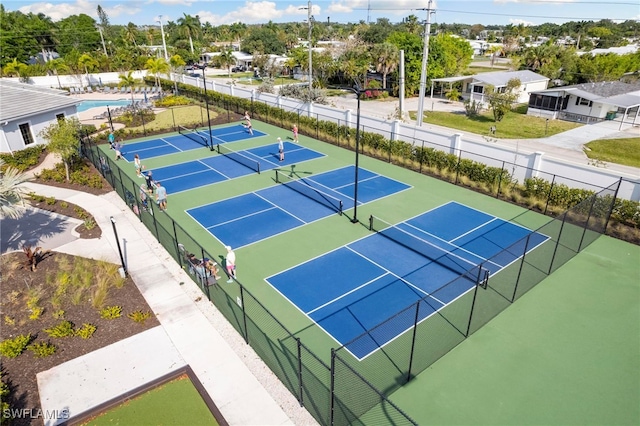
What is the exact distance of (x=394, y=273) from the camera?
1477cm

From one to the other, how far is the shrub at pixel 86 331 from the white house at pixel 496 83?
47.1 m

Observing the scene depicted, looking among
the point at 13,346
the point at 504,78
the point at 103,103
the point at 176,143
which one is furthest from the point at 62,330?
the point at 504,78

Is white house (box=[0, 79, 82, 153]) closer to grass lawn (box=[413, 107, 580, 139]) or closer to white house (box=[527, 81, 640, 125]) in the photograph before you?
grass lawn (box=[413, 107, 580, 139])

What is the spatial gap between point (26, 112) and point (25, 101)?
2.62 m

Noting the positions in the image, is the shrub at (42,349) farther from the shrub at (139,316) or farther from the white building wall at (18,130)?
the white building wall at (18,130)

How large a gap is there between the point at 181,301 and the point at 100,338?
2.60 metres

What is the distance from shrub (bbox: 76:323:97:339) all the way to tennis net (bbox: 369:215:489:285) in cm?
1124

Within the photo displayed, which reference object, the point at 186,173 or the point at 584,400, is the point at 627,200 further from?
the point at 186,173

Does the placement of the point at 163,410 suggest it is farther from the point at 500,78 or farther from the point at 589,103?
the point at 500,78

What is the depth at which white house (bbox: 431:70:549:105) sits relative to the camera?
1897 inches

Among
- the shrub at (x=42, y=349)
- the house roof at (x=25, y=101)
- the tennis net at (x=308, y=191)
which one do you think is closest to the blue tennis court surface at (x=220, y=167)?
the tennis net at (x=308, y=191)

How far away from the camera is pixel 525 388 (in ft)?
33.0

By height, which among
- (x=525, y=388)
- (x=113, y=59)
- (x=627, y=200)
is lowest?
(x=525, y=388)

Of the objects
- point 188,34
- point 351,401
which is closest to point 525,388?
point 351,401
